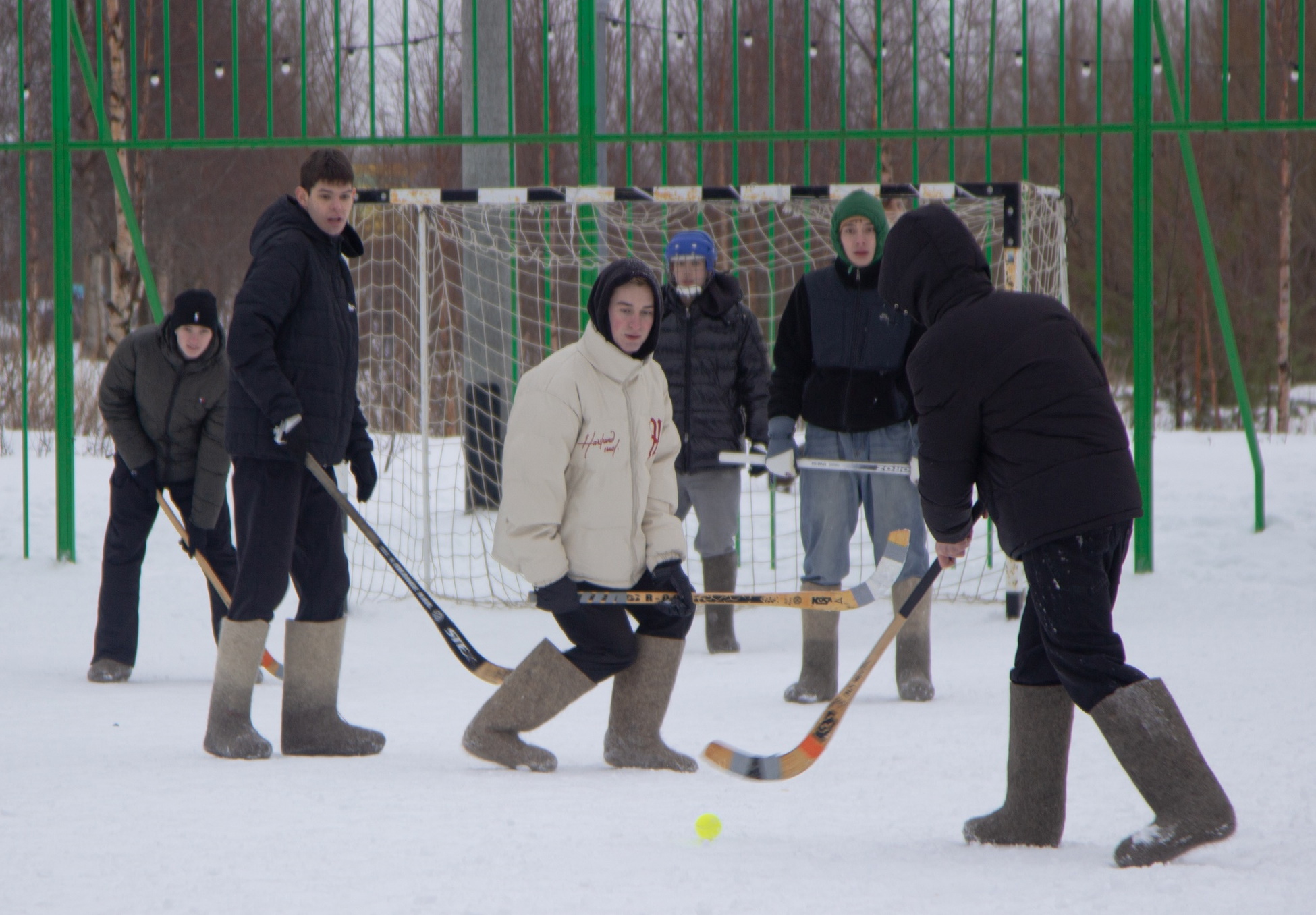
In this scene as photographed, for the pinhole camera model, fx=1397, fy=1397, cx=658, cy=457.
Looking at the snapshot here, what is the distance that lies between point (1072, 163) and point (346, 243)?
13930mm

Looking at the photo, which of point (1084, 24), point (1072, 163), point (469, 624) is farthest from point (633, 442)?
point (1084, 24)

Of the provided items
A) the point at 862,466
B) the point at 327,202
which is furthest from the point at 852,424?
the point at 327,202

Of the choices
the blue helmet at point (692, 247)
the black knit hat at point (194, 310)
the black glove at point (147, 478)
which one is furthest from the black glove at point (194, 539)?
the blue helmet at point (692, 247)

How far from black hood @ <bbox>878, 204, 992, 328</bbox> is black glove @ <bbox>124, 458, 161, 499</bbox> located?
10.9 feet

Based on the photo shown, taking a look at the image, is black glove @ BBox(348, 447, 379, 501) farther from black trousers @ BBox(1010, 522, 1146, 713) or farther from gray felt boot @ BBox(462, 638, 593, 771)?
black trousers @ BBox(1010, 522, 1146, 713)

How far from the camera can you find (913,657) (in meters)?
4.58

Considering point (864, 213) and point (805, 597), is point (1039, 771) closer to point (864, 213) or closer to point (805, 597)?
point (805, 597)

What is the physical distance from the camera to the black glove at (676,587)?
3473mm

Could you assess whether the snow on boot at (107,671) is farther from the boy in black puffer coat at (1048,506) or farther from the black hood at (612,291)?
the boy in black puffer coat at (1048,506)

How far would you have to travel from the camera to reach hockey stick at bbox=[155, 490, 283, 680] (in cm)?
498

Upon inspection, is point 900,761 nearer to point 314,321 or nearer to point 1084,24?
point 314,321

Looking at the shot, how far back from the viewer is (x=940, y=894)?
244 cm

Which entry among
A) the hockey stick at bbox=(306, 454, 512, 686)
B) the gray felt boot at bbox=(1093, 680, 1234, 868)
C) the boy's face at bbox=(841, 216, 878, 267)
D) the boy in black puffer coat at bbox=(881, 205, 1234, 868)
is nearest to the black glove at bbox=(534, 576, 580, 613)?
the hockey stick at bbox=(306, 454, 512, 686)

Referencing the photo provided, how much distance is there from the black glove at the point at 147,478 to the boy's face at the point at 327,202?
1799mm
